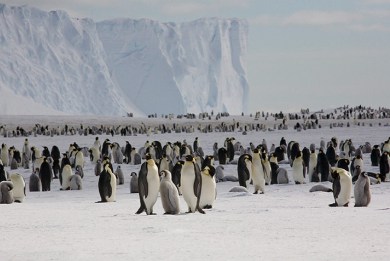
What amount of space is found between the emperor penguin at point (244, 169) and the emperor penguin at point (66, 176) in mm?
4240

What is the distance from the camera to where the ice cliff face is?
12719cm

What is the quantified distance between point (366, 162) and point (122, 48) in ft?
418

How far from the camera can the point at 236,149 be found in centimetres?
3173

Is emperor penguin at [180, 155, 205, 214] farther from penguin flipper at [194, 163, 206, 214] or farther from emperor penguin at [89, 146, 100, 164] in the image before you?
emperor penguin at [89, 146, 100, 164]

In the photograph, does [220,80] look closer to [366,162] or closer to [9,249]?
[366,162]

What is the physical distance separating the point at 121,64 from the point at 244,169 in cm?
13436

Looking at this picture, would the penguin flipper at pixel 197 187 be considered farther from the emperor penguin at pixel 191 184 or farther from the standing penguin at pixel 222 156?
the standing penguin at pixel 222 156

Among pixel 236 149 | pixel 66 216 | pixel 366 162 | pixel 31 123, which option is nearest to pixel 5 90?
pixel 31 123

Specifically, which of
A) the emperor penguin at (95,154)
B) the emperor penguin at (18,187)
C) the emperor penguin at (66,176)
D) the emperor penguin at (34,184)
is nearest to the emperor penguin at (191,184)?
the emperor penguin at (18,187)

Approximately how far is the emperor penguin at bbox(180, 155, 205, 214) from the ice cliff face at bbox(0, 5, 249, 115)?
367 feet

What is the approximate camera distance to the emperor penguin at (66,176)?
18.1 m

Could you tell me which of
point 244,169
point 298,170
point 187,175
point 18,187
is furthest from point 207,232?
point 298,170

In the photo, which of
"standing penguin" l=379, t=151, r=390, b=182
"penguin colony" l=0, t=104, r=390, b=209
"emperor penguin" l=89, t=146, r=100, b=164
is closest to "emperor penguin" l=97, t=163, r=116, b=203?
"penguin colony" l=0, t=104, r=390, b=209

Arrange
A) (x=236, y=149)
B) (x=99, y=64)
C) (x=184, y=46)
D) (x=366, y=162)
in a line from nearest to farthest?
(x=366, y=162) → (x=236, y=149) → (x=99, y=64) → (x=184, y=46)
